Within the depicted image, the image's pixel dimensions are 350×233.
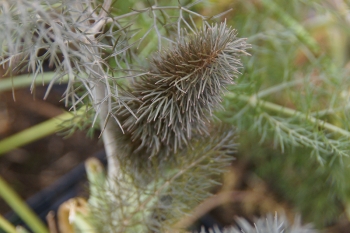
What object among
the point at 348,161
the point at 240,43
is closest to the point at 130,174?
the point at 240,43

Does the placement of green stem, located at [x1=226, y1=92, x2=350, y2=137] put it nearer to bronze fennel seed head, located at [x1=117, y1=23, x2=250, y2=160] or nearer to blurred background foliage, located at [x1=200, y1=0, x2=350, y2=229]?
blurred background foliage, located at [x1=200, y1=0, x2=350, y2=229]

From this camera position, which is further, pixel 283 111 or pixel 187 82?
pixel 283 111

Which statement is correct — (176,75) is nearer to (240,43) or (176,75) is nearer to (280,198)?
(240,43)

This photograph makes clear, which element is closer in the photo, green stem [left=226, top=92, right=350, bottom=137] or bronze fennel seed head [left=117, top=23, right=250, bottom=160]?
bronze fennel seed head [left=117, top=23, right=250, bottom=160]

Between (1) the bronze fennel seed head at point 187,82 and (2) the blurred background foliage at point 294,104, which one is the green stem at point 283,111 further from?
(1) the bronze fennel seed head at point 187,82

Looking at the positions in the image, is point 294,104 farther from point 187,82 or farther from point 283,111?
point 187,82

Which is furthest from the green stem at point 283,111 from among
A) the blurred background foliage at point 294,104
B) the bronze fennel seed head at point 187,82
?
the bronze fennel seed head at point 187,82

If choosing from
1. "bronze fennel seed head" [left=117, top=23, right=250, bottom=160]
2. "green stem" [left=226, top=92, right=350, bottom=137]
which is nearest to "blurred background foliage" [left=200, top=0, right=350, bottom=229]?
"green stem" [left=226, top=92, right=350, bottom=137]

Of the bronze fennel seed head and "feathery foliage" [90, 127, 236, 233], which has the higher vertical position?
the bronze fennel seed head

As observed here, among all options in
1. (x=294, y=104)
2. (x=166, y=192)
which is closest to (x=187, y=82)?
(x=166, y=192)
